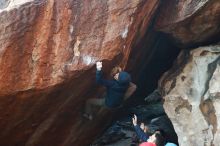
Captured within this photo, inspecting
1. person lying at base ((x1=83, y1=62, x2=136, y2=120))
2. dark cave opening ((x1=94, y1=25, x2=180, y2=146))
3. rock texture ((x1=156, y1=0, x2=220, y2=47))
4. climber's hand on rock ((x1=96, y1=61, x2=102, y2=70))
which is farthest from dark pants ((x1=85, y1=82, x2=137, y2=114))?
rock texture ((x1=156, y1=0, x2=220, y2=47))

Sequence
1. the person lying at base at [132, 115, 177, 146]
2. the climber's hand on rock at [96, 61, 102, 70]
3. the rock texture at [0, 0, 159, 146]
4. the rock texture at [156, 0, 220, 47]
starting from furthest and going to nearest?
1. the rock texture at [156, 0, 220, 47]
2. the climber's hand on rock at [96, 61, 102, 70]
3. the rock texture at [0, 0, 159, 146]
4. the person lying at base at [132, 115, 177, 146]

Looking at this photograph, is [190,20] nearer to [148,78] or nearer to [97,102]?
[97,102]

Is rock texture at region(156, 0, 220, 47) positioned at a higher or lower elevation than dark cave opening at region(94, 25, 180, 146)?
higher

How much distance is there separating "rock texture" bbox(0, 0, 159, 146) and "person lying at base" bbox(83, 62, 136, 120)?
0.31 meters

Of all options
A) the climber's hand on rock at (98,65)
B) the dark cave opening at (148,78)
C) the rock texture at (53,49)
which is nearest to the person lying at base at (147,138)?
the climber's hand on rock at (98,65)

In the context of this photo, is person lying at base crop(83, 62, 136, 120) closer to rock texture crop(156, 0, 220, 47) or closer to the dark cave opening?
the dark cave opening

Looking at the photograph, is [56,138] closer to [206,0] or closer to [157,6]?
[157,6]

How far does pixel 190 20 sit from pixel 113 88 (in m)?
2.82

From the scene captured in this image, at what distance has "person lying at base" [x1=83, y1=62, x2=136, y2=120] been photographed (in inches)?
388

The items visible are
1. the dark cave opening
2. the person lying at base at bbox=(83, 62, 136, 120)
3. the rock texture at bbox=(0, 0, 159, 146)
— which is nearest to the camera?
the rock texture at bbox=(0, 0, 159, 146)

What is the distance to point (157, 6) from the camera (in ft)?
35.8

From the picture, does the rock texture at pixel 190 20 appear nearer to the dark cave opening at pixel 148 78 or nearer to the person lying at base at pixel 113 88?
the dark cave opening at pixel 148 78

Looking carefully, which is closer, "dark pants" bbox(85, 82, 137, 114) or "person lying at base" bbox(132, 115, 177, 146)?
"person lying at base" bbox(132, 115, 177, 146)

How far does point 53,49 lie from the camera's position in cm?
930
